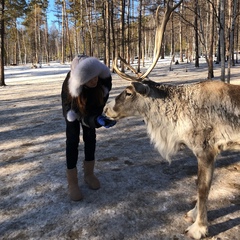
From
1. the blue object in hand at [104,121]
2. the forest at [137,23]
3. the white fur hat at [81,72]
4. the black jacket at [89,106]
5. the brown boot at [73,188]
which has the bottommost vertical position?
the brown boot at [73,188]

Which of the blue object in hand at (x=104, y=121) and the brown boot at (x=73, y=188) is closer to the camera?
the blue object in hand at (x=104, y=121)

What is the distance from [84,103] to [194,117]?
46.7 inches

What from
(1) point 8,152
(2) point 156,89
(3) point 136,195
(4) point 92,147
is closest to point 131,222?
(3) point 136,195

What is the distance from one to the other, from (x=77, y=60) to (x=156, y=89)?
3.05 feet

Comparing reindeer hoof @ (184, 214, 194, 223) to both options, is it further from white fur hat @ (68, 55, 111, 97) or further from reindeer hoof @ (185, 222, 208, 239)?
white fur hat @ (68, 55, 111, 97)

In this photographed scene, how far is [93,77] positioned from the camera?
9.71ft

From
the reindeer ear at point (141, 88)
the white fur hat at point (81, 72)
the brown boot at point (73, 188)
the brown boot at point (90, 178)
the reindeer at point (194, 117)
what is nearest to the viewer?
the reindeer at point (194, 117)

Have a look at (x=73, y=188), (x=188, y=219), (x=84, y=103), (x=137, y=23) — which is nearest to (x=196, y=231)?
(x=188, y=219)

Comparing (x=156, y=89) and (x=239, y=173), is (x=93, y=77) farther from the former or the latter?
(x=239, y=173)

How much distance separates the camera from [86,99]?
3100 mm

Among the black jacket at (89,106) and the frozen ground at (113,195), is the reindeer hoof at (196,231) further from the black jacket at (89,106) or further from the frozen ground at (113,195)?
the black jacket at (89,106)

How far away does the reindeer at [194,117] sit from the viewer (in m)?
2.61

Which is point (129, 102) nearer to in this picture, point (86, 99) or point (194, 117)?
point (86, 99)

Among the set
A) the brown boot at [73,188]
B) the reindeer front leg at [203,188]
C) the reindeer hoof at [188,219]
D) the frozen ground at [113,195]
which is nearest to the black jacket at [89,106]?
the brown boot at [73,188]
